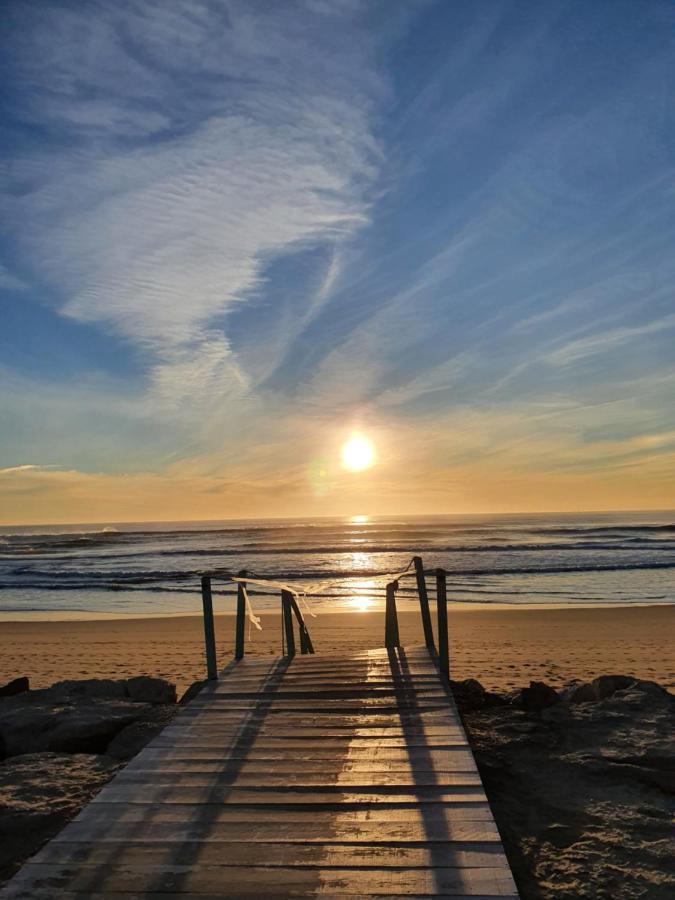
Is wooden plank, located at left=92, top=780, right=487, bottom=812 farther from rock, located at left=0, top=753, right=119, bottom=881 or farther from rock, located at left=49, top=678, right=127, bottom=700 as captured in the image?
rock, located at left=49, top=678, right=127, bottom=700

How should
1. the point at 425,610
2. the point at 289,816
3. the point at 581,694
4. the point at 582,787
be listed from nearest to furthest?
the point at 289,816
the point at 582,787
the point at 581,694
the point at 425,610

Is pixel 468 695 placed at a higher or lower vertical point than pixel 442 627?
lower

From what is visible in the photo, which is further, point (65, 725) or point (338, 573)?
point (338, 573)

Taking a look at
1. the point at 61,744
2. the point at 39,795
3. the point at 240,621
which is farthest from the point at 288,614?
the point at 39,795

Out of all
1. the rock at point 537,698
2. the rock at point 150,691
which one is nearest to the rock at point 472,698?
the rock at point 537,698

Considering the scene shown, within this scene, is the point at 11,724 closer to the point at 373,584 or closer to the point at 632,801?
the point at 632,801

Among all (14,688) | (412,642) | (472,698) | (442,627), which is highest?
(442,627)

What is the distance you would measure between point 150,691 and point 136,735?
204 centimetres

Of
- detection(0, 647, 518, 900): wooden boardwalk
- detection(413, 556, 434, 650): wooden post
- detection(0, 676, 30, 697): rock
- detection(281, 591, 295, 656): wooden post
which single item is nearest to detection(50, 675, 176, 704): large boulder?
detection(0, 676, 30, 697): rock

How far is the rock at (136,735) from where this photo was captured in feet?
21.1

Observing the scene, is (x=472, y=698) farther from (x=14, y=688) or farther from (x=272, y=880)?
(x=14, y=688)

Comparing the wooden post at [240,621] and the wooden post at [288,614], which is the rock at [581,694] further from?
the wooden post at [240,621]

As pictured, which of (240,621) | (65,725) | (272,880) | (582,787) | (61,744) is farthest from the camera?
(240,621)

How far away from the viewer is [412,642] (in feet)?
50.7
